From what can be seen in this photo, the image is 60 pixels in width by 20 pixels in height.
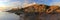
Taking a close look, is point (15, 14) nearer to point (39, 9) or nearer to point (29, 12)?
point (29, 12)

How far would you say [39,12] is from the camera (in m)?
1.15

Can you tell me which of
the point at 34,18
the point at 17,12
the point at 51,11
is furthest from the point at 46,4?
the point at 17,12

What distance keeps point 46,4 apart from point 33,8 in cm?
15

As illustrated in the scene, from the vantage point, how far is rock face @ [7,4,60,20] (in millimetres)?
1123

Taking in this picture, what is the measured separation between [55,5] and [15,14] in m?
0.44

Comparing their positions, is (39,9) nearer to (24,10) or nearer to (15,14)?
(24,10)

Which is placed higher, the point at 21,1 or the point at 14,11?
the point at 21,1

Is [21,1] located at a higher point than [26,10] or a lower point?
higher

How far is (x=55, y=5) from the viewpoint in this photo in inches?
44.2

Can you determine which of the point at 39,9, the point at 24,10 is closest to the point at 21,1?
the point at 24,10

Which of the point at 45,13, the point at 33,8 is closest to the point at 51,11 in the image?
the point at 45,13

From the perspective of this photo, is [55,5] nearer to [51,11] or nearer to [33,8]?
[51,11]

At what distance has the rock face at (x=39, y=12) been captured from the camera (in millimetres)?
1123

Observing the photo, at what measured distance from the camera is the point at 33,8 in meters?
1.15
